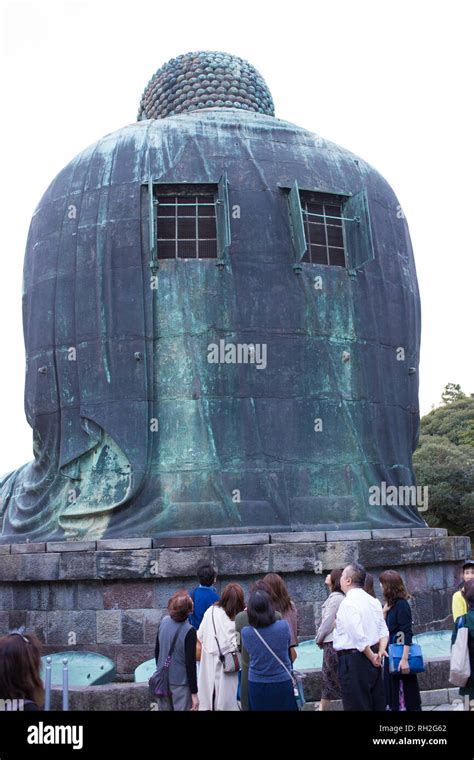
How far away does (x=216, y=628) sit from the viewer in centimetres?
862

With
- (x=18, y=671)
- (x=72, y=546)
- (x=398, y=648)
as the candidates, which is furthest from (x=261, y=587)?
(x=72, y=546)

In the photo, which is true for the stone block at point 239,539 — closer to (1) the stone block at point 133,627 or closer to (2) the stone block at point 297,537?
(2) the stone block at point 297,537

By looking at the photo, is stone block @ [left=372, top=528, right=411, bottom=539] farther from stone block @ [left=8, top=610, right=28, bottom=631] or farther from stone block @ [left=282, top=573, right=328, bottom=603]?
stone block @ [left=8, top=610, right=28, bottom=631]

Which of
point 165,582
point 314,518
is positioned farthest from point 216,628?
point 314,518

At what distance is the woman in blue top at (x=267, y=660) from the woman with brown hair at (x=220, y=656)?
100 centimetres

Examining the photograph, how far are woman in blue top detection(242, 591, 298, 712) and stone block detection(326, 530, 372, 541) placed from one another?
7.83 meters

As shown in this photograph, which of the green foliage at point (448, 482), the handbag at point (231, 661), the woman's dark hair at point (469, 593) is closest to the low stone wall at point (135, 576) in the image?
the handbag at point (231, 661)

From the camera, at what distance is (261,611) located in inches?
297

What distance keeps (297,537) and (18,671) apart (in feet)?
34.5

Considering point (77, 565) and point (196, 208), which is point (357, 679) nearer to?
point (77, 565)

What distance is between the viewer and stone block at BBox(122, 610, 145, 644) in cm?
1433

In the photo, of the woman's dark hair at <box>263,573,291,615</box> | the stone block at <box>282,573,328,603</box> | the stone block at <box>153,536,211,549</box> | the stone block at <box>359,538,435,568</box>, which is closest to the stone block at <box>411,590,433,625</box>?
the stone block at <box>359,538,435,568</box>

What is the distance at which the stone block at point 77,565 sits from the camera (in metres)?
14.6
